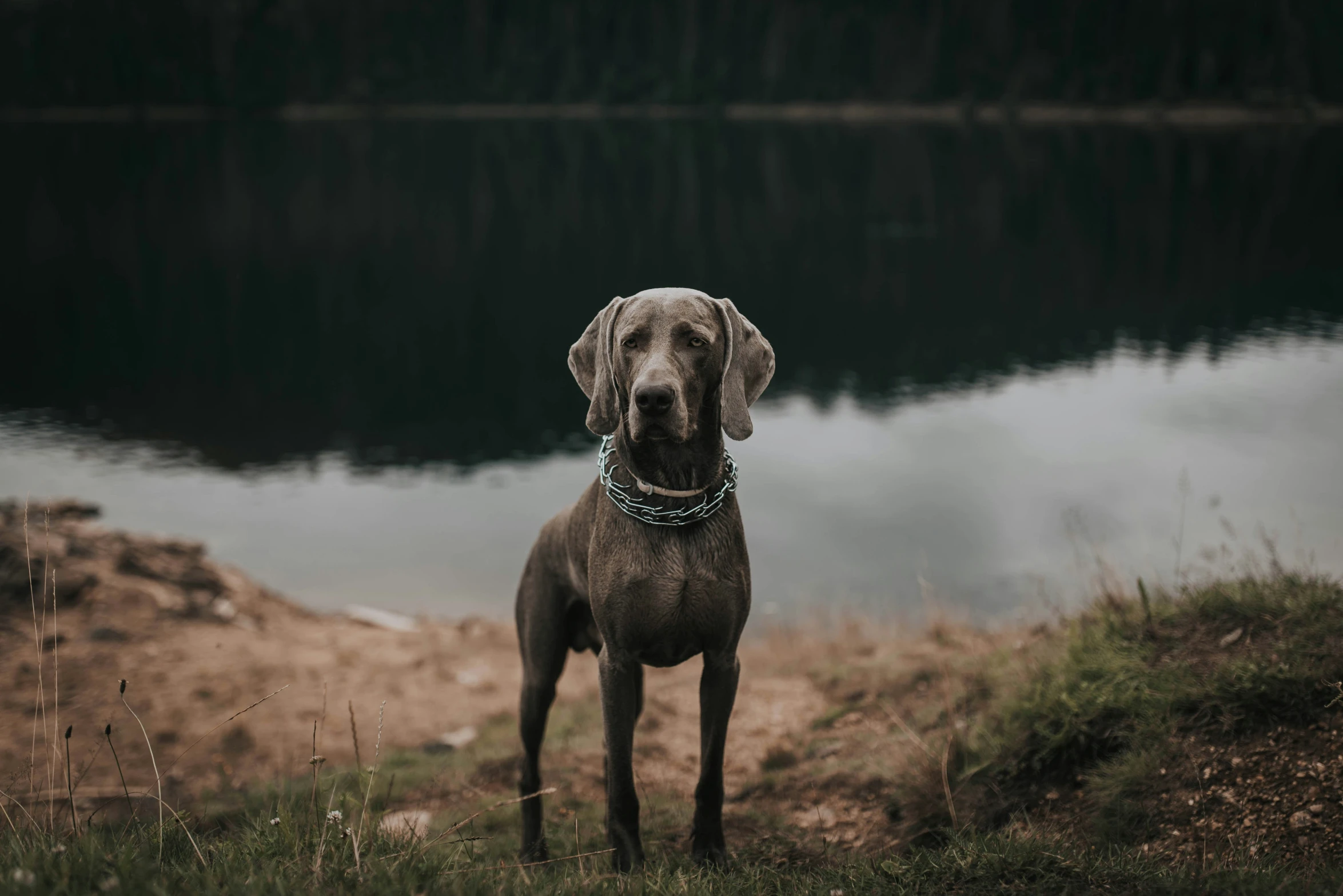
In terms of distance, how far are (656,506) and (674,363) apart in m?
0.63

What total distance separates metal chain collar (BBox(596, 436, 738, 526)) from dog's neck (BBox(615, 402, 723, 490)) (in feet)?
0.22

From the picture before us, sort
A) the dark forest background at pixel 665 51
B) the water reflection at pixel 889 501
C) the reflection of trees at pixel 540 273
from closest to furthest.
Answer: the water reflection at pixel 889 501 → the reflection of trees at pixel 540 273 → the dark forest background at pixel 665 51

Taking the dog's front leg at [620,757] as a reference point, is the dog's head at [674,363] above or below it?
above

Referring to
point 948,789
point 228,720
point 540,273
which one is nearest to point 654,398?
point 228,720

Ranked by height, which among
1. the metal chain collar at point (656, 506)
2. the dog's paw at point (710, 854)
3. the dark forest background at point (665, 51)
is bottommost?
the dog's paw at point (710, 854)

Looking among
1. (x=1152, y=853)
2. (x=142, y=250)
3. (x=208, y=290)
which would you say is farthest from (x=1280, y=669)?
(x=142, y=250)

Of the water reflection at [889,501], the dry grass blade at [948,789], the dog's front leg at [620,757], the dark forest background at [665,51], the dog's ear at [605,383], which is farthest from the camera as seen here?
the dark forest background at [665,51]

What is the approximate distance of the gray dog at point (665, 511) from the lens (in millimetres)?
4148

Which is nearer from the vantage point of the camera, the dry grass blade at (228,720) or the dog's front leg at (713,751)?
the dry grass blade at (228,720)

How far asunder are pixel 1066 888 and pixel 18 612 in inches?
409

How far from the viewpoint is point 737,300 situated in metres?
30.7

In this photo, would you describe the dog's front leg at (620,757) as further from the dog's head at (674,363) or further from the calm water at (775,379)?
the calm water at (775,379)

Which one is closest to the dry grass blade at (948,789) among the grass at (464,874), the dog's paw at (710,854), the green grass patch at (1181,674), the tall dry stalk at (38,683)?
the green grass patch at (1181,674)

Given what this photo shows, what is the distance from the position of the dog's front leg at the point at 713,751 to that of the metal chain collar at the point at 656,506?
0.63 metres
